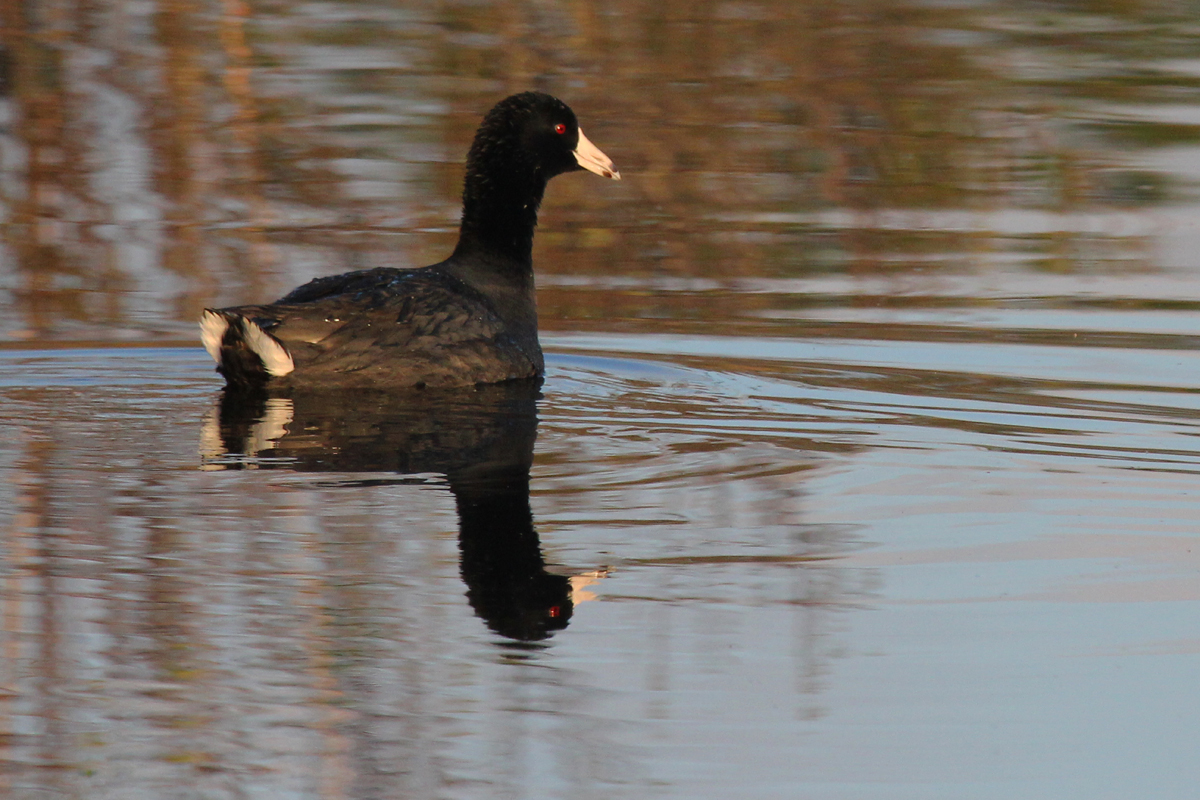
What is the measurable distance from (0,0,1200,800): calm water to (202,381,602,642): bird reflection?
2 centimetres

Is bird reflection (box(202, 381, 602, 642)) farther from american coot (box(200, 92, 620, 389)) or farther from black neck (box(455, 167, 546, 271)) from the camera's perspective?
black neck (box(455, 167, 546, 271))

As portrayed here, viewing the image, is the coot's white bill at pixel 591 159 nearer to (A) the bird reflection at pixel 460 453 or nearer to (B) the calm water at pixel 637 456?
(B) the calm water at pixel 637 456

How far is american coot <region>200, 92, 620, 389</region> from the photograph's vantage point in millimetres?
7133

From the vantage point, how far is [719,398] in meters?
7.18

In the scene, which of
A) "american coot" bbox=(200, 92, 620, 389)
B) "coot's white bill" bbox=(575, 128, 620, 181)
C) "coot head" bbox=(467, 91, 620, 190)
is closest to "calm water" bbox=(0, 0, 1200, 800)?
"american coot" bbox=(200, 92, 620, 389)

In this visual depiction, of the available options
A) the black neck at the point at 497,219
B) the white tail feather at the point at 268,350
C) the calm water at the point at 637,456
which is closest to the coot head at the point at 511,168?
the black neck at the point at 497,219

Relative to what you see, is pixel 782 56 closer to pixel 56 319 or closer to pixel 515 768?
pixel 56 319

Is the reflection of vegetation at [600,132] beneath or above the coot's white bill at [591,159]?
beneath

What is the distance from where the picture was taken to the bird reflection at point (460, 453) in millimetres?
4641

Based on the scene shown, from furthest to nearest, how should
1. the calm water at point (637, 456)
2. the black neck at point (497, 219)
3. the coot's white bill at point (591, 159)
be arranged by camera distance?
the coot's white bill at point (591, 159)
the black neck at point (497, 219)
the calm water at point (637, 456)

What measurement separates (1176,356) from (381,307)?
10.9 feet

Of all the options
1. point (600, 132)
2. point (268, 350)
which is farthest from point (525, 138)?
point (600, 132)

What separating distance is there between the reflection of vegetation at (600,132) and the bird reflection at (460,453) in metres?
2.04

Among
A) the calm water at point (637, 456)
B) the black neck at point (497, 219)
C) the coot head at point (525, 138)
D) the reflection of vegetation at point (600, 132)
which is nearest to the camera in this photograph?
the calm water at point (637, 456)
